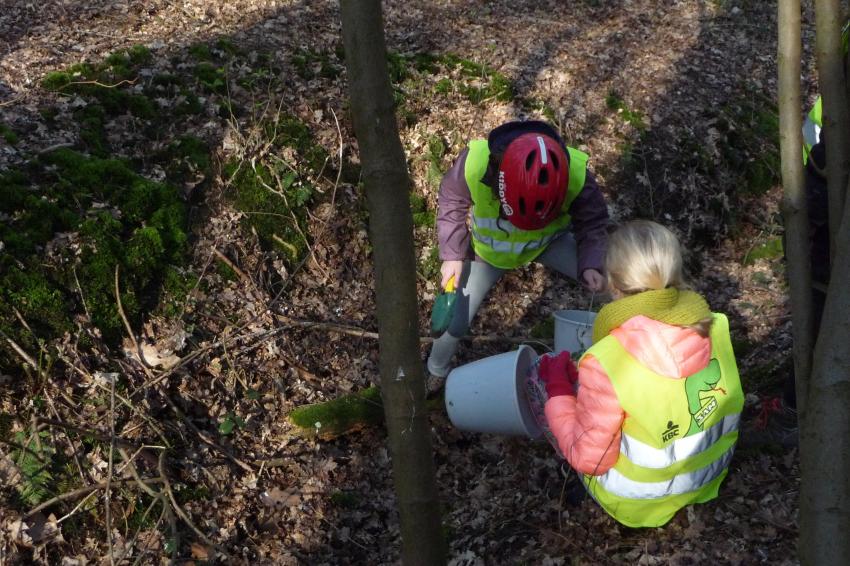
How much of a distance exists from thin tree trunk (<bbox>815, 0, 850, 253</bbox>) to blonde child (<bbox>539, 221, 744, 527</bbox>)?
79 cm

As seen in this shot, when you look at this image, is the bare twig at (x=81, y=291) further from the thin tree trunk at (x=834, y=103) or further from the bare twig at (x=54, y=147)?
the thin tree trunk at (x=834, y=103)

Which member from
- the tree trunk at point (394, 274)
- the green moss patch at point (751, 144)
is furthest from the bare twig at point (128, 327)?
the green moss patch at point (751, 144)

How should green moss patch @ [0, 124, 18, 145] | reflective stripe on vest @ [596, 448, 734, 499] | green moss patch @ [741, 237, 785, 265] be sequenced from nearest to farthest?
reflective stripe on vest @ [596, 448, 734, 499] < green moss patch @ [0, 124, 18, 145] < green moss patch @ [741, 237, 785, 265]

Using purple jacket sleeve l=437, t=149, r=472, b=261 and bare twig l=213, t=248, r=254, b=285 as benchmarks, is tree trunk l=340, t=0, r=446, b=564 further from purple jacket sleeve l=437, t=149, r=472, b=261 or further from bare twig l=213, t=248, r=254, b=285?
bare twig l=213, t=248, r=254, b=285

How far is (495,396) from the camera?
4.10 m

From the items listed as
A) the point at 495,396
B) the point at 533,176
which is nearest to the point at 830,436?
the point at 495,396

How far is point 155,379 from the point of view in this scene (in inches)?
178

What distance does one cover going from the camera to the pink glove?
3514mm

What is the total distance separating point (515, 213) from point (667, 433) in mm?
1691

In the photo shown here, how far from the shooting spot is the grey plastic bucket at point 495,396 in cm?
402

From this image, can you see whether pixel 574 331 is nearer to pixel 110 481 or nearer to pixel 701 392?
pixel 701 392

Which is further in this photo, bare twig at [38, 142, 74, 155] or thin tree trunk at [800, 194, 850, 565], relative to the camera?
bare twig at [38, 142, 74, 155]

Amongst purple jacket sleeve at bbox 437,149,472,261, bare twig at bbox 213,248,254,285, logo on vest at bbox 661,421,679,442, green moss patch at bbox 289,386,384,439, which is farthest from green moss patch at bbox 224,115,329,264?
logo on vest at bbox 661,421,679,442

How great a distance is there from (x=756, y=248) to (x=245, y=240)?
4.67 metres
